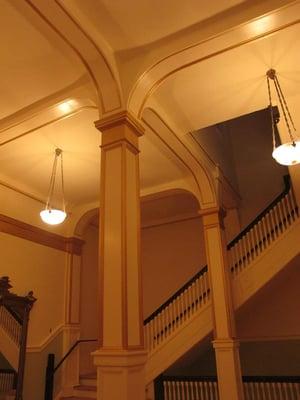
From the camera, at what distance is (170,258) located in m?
11.4

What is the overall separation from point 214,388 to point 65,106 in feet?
20.1

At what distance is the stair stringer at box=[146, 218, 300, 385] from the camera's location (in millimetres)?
7653

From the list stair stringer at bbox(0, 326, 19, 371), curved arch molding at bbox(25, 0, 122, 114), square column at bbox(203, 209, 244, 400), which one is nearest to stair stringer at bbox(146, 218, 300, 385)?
square column at bbox(203, 209, 244, 400)

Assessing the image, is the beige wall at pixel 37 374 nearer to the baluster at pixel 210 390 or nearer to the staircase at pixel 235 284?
the staircase at pixel 235 284

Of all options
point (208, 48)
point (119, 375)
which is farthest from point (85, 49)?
point (119, 375)

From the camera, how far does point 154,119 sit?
602 cm

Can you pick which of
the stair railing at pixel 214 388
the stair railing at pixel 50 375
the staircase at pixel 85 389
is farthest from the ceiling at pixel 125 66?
the staircase at pixel 85 389

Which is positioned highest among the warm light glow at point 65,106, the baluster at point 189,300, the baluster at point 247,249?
the warm light glow at point 65,106

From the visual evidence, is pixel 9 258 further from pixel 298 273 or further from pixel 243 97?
pixel 298 273

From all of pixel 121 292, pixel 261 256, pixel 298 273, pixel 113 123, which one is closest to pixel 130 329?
pixel 121 292

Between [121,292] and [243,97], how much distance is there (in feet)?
12.2

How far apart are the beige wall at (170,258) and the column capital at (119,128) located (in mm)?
7070

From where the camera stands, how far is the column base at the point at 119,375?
3.39 metres

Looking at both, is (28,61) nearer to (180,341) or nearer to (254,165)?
(180,341)
